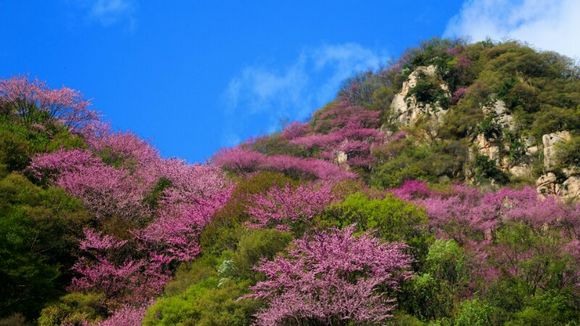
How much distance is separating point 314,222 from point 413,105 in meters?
30.2

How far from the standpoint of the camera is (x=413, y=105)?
4747 cm

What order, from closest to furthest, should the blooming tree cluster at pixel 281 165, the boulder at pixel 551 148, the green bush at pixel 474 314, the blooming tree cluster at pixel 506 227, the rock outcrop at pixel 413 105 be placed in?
the green bush at pixel 474 314 → the blooming tree cluster at pixel 506 227 → the boulder at pixel 551 148 → the blooming tree cluster at pixel 281 165 → the rock outcrop at pixel 413 105

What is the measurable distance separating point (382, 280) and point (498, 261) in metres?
4.76

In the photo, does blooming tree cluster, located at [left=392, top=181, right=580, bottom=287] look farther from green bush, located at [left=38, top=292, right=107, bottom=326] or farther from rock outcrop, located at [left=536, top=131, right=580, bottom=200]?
green bush, located at [left=38, top=292, right=107, bottom=326]

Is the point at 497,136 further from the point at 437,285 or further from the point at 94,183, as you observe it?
the point at 94,183

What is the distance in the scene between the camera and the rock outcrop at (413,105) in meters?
45.9

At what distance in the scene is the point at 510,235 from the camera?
18750mm

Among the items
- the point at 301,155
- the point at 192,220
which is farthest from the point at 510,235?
the point at 301,155

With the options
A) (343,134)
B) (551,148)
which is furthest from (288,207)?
(343,134)

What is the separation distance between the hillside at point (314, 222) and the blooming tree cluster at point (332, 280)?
0.05 metres

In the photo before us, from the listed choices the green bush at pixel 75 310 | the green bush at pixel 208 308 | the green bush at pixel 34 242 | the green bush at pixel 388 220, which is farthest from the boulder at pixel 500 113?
the green bush at pixel 75 310

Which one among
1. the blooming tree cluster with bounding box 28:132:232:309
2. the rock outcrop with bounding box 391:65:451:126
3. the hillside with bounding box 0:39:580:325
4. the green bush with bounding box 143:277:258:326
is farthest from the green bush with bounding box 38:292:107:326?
the rock outcrop with bounding box 391:65:451:126

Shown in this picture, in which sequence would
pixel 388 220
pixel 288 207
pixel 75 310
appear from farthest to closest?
pixel 288 207 < pixel 75 310 < pixel 388 220

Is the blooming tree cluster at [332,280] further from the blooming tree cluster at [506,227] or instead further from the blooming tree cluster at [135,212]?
the blooming tree cluster at [135,212]
